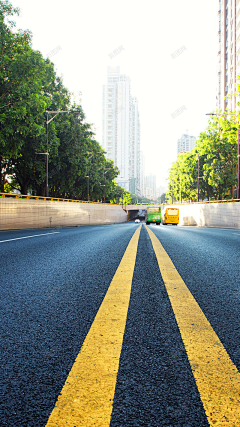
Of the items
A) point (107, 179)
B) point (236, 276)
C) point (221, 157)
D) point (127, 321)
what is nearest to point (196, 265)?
point (236, 276)

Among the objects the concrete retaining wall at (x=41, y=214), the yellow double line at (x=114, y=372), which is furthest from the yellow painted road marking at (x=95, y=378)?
the concrete retaining wall at (x=41, y=214)

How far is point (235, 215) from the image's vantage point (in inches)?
1006

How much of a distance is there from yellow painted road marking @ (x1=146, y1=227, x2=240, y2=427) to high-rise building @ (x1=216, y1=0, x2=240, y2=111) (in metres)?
64.6

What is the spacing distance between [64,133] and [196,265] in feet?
106

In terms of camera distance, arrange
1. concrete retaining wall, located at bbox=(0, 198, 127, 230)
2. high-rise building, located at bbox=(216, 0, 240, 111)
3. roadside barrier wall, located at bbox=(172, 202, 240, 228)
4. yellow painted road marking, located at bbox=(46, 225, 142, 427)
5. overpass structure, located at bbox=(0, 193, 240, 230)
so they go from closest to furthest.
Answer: yellow painted road marking, located at bbox=(46, 225, 142, 427) → concrete retaining wall, located at bbox=(0, 198, 127, 230) → overpass structure, located at bbox=(0, 193, 240, 230) → roadside barrier wall, located at bbox=(172, 202, 240, 228) → high-rise building, located at bbox=(216, 0, 240, 111)

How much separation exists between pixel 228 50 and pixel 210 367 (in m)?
81.5

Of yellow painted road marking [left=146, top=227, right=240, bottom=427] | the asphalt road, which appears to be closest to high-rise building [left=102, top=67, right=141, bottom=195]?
the asphalt road

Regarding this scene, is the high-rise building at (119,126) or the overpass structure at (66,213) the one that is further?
the high-rise building at (119,126)

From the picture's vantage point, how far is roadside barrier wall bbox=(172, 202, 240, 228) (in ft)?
85.1

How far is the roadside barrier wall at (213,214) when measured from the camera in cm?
2594

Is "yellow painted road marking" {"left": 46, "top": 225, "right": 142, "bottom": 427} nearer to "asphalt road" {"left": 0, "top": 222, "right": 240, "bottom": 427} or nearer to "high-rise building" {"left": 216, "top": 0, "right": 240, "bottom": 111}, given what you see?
"asphalt road" {"left": 0, "top": 222, "right": 240, "bottom": 427}

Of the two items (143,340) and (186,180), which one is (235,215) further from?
(186,180)

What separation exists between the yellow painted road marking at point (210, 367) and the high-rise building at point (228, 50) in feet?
212

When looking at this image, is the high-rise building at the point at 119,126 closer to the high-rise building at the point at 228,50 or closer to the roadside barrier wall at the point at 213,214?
the high-rise building at the point at 228,50
